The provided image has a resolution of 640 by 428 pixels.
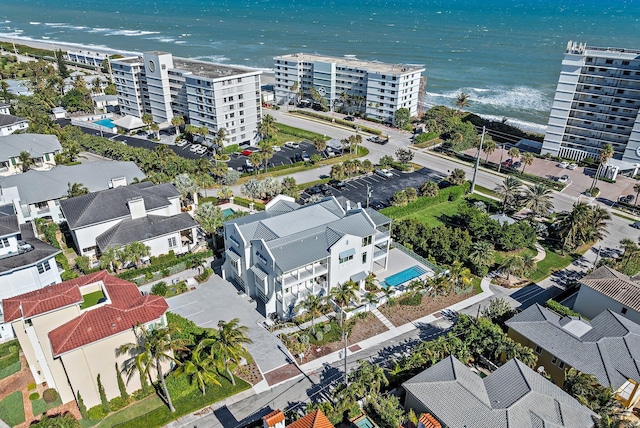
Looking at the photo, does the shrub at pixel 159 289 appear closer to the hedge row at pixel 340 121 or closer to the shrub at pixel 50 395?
the shrub at pixel 50 395

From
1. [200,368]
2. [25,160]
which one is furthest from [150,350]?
[25,160]

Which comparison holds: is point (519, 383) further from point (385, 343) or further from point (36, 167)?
point (36, 167)

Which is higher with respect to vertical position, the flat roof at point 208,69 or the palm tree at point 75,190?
Result: the flat roof at point 208,69

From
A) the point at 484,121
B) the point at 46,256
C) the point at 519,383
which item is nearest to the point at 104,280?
the point at 46,256

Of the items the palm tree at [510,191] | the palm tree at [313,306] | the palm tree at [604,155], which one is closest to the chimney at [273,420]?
the palm tree at [313,306]

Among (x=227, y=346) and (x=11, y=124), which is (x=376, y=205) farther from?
(x=11, y=124)

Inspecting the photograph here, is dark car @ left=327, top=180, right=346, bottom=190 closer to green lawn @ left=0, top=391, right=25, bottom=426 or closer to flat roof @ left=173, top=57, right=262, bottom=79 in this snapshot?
flat roof @ left=173, top=57, right=262, bottom=79
